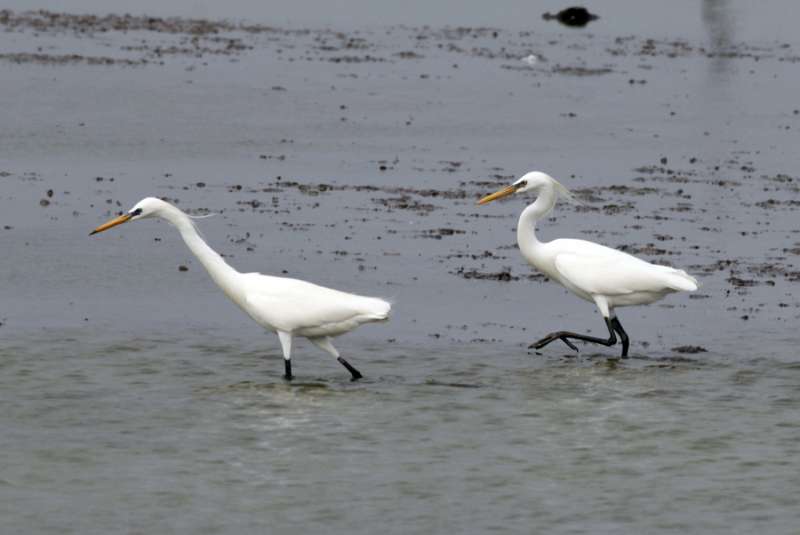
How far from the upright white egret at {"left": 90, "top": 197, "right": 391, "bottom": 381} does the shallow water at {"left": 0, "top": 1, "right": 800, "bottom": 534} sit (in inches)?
16.3

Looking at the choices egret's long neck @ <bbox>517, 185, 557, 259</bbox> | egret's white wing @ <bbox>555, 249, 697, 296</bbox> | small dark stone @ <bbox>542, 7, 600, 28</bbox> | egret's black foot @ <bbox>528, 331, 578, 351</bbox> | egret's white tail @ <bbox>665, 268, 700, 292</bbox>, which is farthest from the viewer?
small dark stone @ <bbox>542, 7, 600, 28</bbox>

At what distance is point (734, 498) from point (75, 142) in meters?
15.1

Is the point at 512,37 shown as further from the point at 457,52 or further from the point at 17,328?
the point at 17,328

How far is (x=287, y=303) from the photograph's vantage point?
14.2m

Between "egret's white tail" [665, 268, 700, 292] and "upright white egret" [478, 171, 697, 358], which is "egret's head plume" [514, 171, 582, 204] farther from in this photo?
"egret's white tail" [665, 268, 700, 292]

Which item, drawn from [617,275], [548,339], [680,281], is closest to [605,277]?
[617,275]

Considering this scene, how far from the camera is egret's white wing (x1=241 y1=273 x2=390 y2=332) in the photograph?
1421 centimetres

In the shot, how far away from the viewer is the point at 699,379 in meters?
14.7

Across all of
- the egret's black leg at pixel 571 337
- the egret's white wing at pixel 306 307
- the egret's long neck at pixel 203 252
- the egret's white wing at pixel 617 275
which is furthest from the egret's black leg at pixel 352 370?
the egret's white wing at pixel 617 275

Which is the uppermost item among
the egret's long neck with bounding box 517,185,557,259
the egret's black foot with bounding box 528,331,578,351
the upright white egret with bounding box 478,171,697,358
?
the egret's long neck with bounding box 517,185,557,259

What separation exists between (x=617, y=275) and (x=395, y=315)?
7.07ft

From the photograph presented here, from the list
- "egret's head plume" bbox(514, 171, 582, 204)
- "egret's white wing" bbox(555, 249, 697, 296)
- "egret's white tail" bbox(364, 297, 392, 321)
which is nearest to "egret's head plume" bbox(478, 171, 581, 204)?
"egret's head plume" bbox(514, 171, 582, 204)

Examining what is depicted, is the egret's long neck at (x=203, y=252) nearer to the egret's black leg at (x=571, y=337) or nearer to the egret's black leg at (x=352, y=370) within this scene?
the egret's black leg at (x=352, y=370)

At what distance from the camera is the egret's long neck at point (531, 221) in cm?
1630
